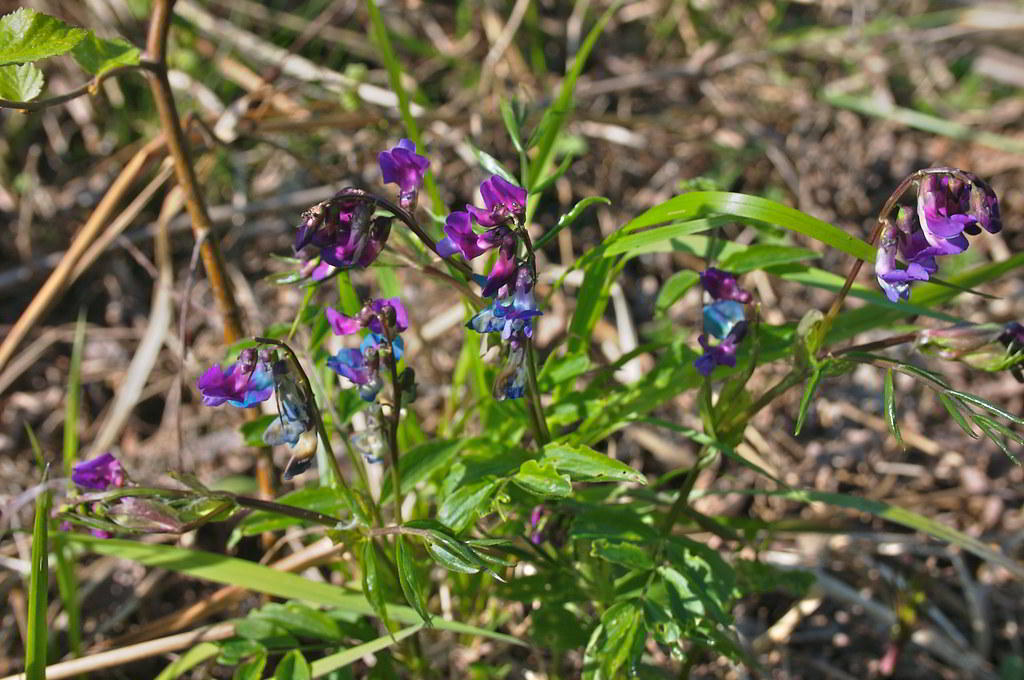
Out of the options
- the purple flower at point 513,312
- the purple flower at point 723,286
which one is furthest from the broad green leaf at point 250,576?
the purple flower at point 723,286

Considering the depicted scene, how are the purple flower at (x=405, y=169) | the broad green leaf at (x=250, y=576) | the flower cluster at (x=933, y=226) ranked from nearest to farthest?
the flower cluster at (x=933, y=226)
the purple flower at (x=405, y=169)
the broad green leaf at (x=250, y=576)

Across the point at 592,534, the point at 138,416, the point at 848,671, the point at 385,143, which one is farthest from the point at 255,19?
the point at 848,671

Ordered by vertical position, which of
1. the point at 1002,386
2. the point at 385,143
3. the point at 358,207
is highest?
the point at 358,207

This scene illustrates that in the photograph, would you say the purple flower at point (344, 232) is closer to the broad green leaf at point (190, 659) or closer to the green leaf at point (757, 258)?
the green leaf at point (757, 258)

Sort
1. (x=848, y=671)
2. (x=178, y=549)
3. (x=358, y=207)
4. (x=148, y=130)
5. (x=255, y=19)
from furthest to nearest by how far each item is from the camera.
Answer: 1. (x=255, y=19)
2. (x=148, y=130)
3. (x=848, y=671)
4. (x=178, y=549)
5. (x=358, y=207)

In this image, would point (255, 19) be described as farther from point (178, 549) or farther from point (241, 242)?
point (178, 549)

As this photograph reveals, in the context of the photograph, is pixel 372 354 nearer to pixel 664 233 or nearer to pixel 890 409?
pixel 664 233
